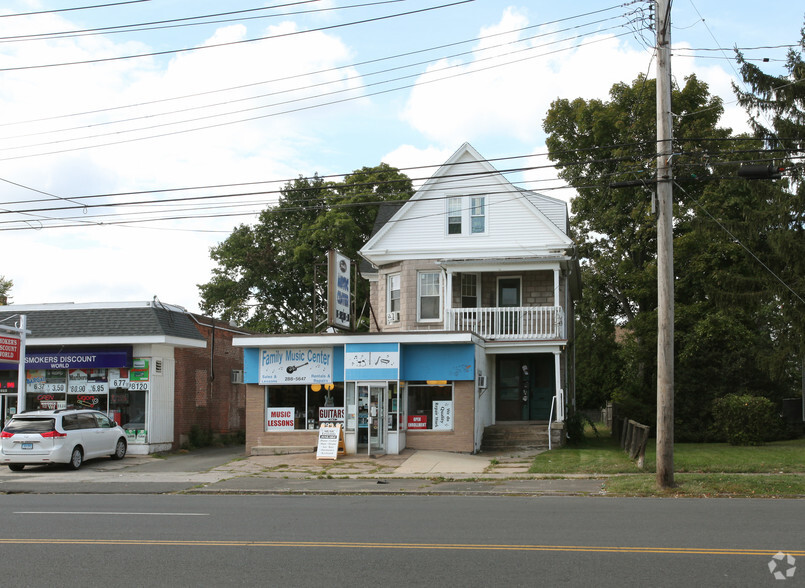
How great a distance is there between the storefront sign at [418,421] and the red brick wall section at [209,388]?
867 centimetres

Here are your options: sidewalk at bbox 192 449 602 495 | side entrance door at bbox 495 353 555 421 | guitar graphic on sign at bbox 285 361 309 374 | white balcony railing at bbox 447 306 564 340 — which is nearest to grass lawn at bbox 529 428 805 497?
sidewalk at bbox 192 449 602 495

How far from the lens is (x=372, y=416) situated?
24.4m

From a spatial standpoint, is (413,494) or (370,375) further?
(370,375)

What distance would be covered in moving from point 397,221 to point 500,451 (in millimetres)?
9156

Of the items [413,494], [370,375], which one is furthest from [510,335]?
[413,494]

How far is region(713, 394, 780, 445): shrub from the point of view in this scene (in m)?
25.6

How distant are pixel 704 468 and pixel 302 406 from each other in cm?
1243

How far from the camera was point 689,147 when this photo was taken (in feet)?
112

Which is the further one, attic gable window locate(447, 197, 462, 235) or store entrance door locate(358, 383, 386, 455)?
attic gable window locate(447, 197, 462, 235)

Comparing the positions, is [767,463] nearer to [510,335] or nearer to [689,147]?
[510,335]

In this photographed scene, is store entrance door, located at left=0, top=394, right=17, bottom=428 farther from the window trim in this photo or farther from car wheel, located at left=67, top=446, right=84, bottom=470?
the window trim

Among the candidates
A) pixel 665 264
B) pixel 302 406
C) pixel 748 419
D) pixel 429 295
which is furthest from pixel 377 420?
pixel 748 419

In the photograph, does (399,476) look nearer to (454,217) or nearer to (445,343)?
(445,343)

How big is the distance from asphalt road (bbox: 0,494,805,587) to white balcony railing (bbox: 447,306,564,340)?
1252 cm
